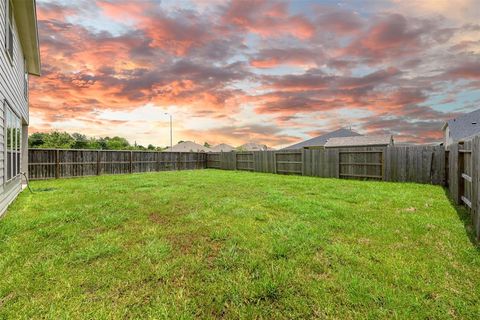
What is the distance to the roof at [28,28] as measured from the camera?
24.1 feet

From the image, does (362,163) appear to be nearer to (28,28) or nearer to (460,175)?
(460,175)

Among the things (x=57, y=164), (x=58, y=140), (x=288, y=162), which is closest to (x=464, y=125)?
(x=288, y=162)

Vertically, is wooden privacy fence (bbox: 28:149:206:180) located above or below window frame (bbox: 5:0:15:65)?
below

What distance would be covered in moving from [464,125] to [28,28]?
37690 mm

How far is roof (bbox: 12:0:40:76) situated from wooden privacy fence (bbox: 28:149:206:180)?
533 centimetres

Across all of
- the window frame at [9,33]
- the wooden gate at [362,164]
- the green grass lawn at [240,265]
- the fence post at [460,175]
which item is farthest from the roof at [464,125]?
the window frame at [9,33]

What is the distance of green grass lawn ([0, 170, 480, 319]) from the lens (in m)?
2.05

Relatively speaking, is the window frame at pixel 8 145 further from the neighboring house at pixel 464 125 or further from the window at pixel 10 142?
the neighboring house at pixel 464 125

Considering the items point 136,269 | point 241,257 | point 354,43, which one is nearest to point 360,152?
point 354,43

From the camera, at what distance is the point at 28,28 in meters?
8.34

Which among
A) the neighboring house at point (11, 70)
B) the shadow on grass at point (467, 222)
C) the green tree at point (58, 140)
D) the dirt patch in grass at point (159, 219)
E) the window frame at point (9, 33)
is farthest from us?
the green tree at point (58, 140)

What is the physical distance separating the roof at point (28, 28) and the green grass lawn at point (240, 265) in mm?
7002

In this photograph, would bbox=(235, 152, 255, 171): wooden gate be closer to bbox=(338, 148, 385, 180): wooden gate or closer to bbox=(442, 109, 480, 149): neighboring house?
bbox=(338, 148, 385, 180): wooden gate

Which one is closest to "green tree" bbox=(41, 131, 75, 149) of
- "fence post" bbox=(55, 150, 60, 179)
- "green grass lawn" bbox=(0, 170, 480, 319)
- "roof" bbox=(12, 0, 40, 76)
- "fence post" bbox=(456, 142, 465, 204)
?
"fence post" bbox=(55, 150, 60, 179)
